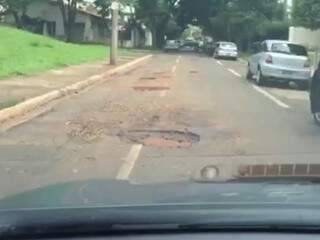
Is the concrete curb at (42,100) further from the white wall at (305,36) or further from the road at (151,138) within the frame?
the white wall at (305,36)

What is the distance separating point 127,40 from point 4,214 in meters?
88.5

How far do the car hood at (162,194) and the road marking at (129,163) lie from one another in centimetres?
511

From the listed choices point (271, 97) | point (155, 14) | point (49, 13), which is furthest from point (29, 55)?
point (155, 14)

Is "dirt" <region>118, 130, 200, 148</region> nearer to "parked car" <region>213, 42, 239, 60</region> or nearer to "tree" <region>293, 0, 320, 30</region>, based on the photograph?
"tree" <region>293, 0, 320, 30</region>

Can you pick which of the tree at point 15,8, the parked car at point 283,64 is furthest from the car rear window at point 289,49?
the tree at point 15,8

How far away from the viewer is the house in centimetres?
7225

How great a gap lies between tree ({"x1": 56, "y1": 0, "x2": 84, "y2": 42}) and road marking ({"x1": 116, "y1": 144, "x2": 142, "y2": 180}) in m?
57.5

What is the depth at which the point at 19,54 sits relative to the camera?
30109mm

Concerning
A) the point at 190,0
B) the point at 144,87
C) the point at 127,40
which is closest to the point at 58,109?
the point at 144,87

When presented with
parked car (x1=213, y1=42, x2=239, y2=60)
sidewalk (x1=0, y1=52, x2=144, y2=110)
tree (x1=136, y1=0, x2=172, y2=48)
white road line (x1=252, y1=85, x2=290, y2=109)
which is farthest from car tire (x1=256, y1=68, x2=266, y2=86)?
tree (x1=136, y1=0, x2=172, y2=48)

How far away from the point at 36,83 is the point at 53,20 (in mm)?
53068

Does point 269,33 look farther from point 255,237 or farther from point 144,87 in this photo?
point 255,237

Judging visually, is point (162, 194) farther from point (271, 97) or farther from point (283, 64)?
point (283, 64)

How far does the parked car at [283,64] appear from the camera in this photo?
79.5 feet
